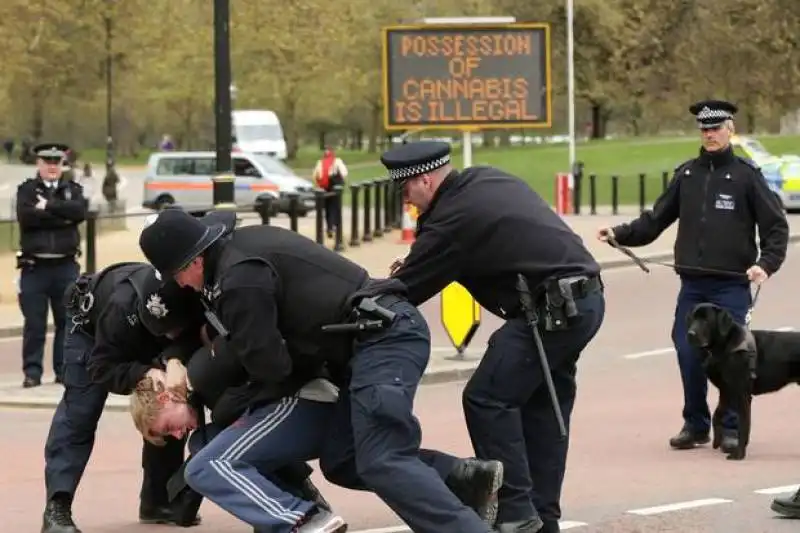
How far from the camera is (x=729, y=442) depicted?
9.92m

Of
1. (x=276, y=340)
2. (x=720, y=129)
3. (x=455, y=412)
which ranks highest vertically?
(x=720, y=129)

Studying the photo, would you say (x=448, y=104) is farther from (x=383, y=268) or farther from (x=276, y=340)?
(x=276, y=340)

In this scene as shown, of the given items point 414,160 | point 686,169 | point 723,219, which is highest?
point 414,160

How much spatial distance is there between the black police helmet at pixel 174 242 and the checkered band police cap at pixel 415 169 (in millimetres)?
807

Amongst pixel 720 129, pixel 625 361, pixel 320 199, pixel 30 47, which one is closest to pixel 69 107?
pixel 30 47

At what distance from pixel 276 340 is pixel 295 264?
33cm

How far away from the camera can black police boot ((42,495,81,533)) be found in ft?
26.0

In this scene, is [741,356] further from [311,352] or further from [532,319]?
[311,352]

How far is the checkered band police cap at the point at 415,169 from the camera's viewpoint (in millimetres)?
6871

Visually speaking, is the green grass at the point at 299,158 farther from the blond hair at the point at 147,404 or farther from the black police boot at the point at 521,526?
the black police boot at the point at 521,526

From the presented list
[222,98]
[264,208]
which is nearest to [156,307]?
[222,98]

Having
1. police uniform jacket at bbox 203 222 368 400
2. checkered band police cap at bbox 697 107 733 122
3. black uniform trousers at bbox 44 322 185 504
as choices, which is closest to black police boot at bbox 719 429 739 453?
checkered band police cap at bbox 697 107 733 122

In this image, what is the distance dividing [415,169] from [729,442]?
12.5ft

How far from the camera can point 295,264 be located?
6.57 meters
